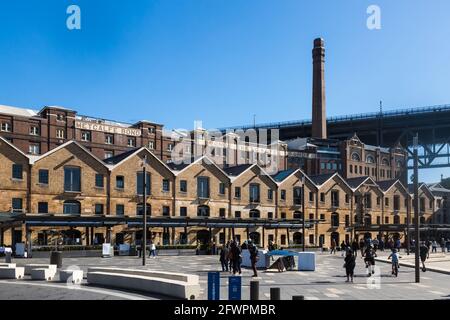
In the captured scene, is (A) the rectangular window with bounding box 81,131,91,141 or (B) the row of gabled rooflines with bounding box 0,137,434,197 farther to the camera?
(A) the rectangular window with bounding box 81,131,91,141

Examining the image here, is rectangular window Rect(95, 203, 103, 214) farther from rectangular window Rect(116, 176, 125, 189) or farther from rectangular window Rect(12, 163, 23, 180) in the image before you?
rectangular window Rect(12, 163, 23, 180)

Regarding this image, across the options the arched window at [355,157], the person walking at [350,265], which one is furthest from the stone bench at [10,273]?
the arched window at [355,157]

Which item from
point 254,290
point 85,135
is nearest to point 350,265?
point 254,290

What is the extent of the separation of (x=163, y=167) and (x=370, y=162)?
58529 millimetres

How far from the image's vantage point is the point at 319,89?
96250mm

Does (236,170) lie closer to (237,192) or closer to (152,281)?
(237,192)

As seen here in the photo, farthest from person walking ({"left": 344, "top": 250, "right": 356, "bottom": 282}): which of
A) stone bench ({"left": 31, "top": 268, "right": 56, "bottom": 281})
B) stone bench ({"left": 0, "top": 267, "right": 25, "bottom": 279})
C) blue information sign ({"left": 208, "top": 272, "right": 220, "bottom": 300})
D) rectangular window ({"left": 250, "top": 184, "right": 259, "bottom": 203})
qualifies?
rectangular window ({"left": 250, "top": 184, "right": 259, "bottom": 203})

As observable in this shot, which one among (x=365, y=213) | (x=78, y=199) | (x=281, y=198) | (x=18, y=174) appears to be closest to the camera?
(x=18, y=174)

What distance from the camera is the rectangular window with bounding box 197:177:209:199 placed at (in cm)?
6184

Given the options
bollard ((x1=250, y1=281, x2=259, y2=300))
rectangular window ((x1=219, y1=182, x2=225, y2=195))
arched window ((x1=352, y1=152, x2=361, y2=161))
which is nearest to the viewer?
bollard ((x1=250, y1=281, x2=259, y2=300))

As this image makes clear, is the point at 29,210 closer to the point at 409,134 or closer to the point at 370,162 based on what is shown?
the point at 370,162

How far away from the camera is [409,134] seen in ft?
362

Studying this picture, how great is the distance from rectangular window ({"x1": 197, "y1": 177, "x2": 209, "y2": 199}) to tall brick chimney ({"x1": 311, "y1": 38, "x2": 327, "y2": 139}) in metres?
40.6
